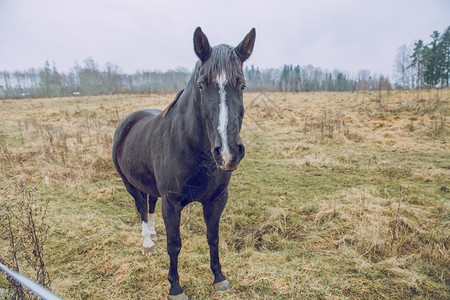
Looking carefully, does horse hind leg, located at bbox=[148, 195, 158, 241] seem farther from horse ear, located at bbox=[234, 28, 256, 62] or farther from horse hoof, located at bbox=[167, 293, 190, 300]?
horse ear, located at bbox=[234, 28, 256, 62]

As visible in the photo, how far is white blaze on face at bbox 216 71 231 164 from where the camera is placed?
1507 millimetres

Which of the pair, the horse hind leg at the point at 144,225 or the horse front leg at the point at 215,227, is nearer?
the horse front leg at the point at 215,227

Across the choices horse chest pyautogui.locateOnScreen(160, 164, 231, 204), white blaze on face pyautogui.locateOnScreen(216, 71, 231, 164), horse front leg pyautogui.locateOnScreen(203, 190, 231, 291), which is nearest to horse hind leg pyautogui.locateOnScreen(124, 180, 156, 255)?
horse front leg pyautogui.locateOnScreen(203, 190, 231, 291)

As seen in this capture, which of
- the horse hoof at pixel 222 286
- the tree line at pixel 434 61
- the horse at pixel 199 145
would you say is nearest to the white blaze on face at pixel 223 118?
the horse at pixel 199 145

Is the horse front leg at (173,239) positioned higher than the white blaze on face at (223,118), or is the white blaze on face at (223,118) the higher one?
the white blaze on face at (223,118)

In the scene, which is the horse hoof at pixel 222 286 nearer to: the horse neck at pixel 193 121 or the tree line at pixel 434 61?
the horse neck at pixel 193 121

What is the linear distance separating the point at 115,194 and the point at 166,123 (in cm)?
329

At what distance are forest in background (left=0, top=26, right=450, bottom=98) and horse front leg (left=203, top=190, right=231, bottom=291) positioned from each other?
8.58ft

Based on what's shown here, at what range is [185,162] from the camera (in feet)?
6.76

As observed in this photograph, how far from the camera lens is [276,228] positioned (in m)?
3.68

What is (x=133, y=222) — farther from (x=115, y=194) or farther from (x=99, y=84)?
(x=99, y=84)

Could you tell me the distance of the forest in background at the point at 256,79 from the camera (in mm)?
27898

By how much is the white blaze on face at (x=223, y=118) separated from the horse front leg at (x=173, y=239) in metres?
0.99

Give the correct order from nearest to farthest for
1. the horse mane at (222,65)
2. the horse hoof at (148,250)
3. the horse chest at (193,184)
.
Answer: the horse mane at (222,65)
the horse chest at (193,184)
the horse hoof at (148,250)
